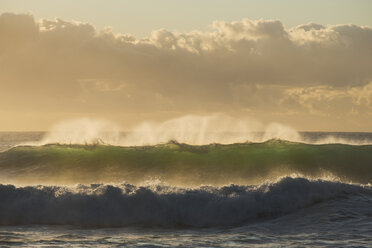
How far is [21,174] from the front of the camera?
2959cm

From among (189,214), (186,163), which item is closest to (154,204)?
(189,214)

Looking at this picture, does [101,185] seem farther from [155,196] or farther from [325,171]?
[325,171]

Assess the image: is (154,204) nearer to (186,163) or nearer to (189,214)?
(189,214)

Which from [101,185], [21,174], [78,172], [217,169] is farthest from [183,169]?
[101,185]

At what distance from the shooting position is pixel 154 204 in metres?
16.4

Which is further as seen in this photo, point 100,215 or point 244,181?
point 244,181

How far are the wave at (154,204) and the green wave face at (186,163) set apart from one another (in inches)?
347

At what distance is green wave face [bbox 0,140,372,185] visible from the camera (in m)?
27.4

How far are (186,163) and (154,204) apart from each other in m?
13.0

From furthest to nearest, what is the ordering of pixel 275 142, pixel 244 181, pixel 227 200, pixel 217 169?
1. pixel 275 142
2. pixel 217 169
3. pixel 244 181
4. pixel 227 200

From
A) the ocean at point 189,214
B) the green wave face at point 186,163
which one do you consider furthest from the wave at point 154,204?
the green wave face at point 186,163

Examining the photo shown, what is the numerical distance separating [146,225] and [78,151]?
715 inches

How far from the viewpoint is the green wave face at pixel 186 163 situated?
2739 centimetres

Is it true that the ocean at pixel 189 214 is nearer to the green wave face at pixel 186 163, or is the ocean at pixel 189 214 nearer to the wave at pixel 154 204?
the wave at pixel 154 204
